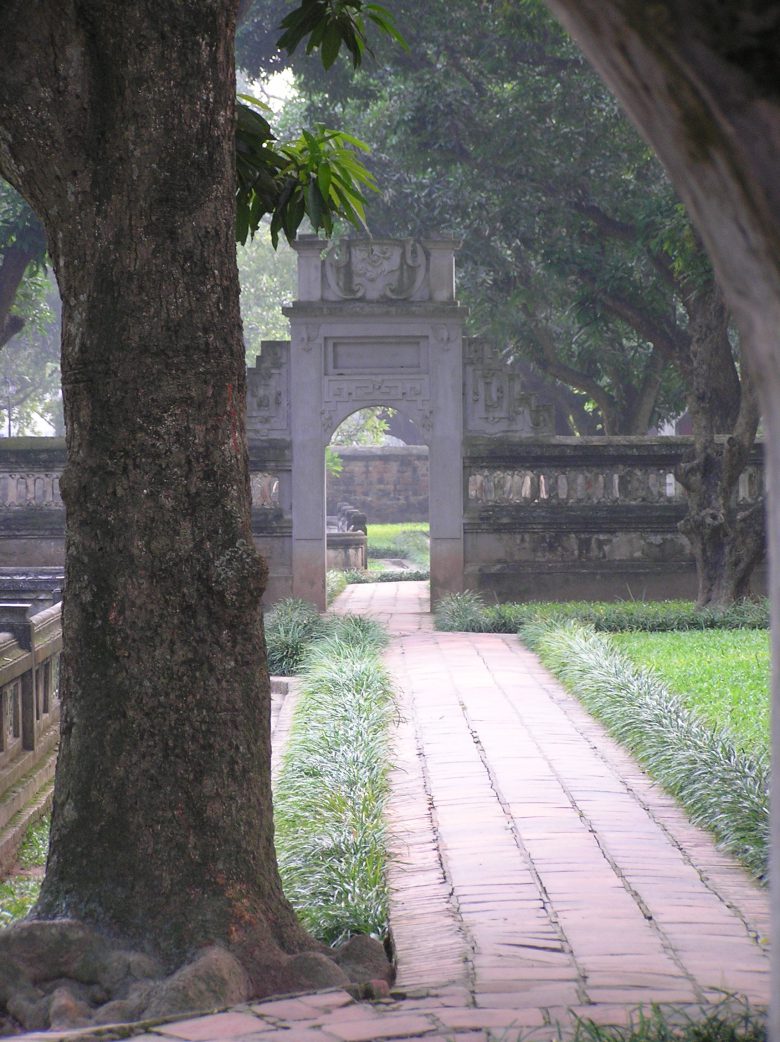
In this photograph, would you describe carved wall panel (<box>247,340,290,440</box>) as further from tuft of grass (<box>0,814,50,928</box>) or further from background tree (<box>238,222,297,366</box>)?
background tree (<box>238,222,297,366</box>)

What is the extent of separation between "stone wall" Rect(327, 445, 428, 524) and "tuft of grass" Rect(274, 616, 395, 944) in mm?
29294

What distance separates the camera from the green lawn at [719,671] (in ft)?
25.3

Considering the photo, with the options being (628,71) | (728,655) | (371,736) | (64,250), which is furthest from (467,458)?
(628,71)

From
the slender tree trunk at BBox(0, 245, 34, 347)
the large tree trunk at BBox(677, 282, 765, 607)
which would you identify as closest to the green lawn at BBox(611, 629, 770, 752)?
the large tree trunk at BBox(677, 282, 765, 607)

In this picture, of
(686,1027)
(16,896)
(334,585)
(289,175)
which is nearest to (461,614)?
(334,585)

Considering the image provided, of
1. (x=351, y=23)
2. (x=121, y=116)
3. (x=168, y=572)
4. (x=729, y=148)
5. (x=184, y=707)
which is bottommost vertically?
(x=184, y=707)

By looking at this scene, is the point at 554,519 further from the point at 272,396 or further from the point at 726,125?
the point at 726,125

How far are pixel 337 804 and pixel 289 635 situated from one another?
20.2 ft

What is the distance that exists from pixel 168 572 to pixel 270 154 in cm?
198

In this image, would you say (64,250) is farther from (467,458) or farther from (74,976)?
(467,458)

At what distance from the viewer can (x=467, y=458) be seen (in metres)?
15.4

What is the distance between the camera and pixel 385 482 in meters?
39.2

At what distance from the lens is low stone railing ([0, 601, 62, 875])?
6.18m

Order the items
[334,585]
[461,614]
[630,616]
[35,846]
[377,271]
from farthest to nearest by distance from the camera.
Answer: [334,585] → [377,271] → [461,614] → [630,616] → [35,846]
